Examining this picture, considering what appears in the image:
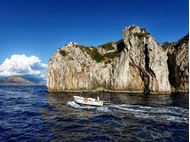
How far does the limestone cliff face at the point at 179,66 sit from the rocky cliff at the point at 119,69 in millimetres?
5958

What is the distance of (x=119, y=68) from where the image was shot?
482 feet

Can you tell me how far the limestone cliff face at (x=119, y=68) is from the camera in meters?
139

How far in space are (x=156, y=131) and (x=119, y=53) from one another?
11430 cm

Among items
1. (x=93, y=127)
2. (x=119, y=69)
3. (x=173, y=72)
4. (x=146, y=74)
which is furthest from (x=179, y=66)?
(x=93, y=127)

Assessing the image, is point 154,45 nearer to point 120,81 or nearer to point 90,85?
point 120,81

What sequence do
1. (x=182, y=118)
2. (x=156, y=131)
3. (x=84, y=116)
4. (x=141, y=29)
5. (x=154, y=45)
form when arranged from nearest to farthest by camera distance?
(x=156, y=131) → (x=182, y=118) → (x=84, y=116) → (x=154, y=45) → (x=141, y=29)

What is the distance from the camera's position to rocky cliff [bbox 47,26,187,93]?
5463 inches

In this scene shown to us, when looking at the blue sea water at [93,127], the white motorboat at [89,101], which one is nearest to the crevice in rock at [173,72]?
the white motorboat at [89,101]

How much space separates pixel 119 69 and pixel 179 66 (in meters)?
29.4

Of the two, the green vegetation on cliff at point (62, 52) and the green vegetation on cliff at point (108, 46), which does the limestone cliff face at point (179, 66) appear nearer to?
the green vegetation on cliff at point (108, 46)

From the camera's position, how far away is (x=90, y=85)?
14912 centimetres

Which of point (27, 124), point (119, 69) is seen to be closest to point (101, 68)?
point (119, 69)

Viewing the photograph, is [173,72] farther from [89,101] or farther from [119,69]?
[89,101]

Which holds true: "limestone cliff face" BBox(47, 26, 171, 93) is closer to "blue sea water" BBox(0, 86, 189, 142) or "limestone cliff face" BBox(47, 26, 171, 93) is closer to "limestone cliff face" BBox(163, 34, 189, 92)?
"limestone cliff face" BBox(163, 34, 189, 92)
